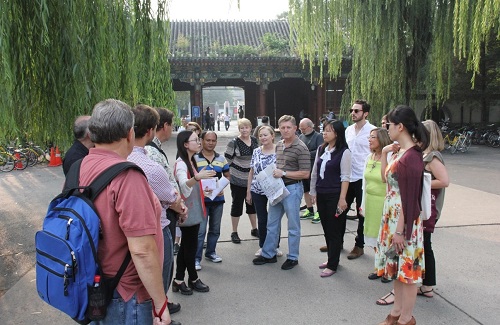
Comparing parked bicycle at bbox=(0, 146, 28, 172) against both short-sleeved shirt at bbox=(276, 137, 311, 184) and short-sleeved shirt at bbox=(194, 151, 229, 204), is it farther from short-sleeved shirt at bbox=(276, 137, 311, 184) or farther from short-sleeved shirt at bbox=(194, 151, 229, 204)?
short-sleeved shirt at bbox=(276, 137, 311, 184)

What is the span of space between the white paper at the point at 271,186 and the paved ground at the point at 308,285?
794 mm

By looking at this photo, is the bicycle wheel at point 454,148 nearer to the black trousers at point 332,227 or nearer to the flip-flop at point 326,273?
the black trousers at point 332,227

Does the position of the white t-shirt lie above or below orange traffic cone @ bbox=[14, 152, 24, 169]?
above

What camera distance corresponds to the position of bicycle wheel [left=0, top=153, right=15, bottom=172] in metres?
13.0

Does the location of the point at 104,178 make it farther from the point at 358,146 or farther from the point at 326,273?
the point at 358,146

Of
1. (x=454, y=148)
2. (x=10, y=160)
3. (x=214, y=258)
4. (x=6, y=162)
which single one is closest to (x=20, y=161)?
(x=10, y=160)

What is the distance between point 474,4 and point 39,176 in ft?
36.6

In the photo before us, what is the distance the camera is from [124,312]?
1847 mm

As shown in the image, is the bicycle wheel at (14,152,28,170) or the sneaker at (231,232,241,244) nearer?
the sneaker at (231,232,241,244)

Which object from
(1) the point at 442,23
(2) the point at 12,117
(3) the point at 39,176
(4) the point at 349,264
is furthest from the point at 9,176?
(1) the point at 442,23

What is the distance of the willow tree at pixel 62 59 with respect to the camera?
3441 millimetres

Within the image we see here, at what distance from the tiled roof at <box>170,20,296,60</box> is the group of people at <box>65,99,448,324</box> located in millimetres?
16730

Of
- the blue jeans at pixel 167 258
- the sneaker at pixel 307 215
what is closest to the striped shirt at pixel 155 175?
the blue jeans at pixel 167 258

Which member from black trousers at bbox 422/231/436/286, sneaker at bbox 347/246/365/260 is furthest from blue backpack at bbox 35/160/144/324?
sneaker at bbox 347/246/365/260
